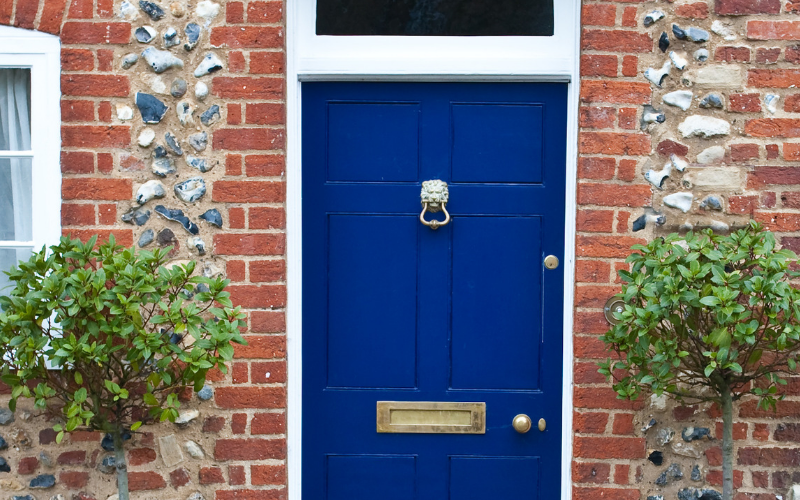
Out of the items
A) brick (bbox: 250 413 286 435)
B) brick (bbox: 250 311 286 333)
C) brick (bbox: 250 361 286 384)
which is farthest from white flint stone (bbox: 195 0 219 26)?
brick (bbox: 250 413 286 435)

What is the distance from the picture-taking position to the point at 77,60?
297 centimetres

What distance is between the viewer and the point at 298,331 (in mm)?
3146

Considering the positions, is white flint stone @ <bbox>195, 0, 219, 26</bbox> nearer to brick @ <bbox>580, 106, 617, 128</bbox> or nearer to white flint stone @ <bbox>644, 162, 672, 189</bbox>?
brick @ <bbox>580, 106, 617, 128</bbox>

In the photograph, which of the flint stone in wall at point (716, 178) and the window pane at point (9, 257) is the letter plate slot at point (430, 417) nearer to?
the flint stone in wall at point (716, 178)

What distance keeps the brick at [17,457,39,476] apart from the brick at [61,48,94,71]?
5.24 ft

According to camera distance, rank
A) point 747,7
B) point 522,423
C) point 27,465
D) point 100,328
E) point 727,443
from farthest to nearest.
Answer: point 522,423 < point 27,465 < point 747,7 < point 727,443 < point 100,328

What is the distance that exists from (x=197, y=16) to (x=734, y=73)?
216 cm

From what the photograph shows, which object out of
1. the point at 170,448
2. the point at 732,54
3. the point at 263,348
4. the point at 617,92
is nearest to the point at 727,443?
the point at 617,92

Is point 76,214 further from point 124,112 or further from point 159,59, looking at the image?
point 159,59

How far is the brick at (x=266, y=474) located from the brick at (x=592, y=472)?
1.21 metres

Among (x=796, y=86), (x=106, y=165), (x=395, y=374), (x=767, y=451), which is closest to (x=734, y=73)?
(x=796, y=86)

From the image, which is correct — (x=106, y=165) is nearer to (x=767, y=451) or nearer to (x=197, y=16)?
(x=197, y=16)

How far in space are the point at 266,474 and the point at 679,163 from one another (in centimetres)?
210

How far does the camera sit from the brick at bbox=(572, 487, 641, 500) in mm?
3018
